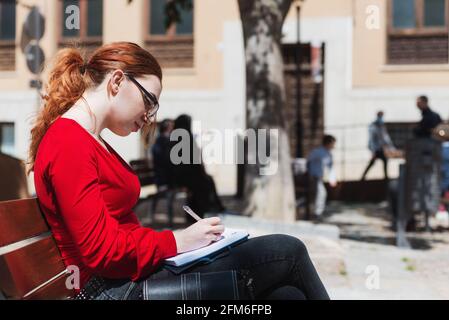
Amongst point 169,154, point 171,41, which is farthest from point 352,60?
point 169,154

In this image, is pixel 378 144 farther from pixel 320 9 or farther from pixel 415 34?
pixel 320 9

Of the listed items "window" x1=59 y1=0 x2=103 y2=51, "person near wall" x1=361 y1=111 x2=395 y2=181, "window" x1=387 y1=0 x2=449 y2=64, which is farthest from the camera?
"window" x1=59 y1=0 x2=103 y2=51

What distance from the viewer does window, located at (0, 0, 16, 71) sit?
1714 cm

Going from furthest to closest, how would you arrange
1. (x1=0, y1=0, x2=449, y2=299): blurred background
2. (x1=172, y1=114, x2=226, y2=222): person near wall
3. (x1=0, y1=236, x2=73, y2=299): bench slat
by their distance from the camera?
(x1=0, y1=0, x2=449, y2=299): blurred background
(x1=172, y1=114, x2=226, y2=222): person near wall
(x1=0, y1=236, x2=73, y2=299): bench slat

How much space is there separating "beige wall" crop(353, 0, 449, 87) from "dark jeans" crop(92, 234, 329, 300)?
13.2 meters

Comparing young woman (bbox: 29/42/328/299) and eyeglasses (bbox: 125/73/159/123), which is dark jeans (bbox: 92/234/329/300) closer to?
young woman (bbox: 29/42/328/299)

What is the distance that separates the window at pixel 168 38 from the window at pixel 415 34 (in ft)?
15.9

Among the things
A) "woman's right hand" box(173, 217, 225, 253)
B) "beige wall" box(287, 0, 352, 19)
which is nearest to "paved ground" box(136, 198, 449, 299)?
"woman's right hand" box(173, 217, 225, 253)

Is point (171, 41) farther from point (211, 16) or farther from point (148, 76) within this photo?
point (148, 76)

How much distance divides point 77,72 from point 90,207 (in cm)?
56

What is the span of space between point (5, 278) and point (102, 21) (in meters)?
15.2

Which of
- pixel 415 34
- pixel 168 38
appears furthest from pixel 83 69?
pixel 168 38

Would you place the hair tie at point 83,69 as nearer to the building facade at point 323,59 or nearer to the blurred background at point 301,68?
the blurred background at point 301,68

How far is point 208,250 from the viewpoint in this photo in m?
2.18
